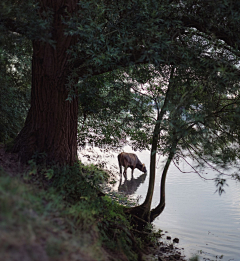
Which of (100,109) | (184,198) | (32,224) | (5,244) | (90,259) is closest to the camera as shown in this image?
(5,244)

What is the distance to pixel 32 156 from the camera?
6.20 metres

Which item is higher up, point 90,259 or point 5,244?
point 5,244

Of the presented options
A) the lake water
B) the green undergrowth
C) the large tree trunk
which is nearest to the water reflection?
the lake water

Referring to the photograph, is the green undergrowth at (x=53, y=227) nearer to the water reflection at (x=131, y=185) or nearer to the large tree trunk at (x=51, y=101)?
the large tree trunk at (x=51, y=101)

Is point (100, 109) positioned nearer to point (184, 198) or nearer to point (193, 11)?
point (193, 11)

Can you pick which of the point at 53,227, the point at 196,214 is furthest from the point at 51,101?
the point at 196,214

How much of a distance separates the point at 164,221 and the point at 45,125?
216 inches

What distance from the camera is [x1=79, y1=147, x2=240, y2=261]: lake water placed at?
8.17m

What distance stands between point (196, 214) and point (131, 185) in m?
3.63

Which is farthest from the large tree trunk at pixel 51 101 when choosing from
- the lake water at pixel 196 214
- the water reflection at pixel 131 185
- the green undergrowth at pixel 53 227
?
the water reflection at pixel 131 185

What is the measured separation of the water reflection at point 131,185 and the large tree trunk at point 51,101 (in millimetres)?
6130

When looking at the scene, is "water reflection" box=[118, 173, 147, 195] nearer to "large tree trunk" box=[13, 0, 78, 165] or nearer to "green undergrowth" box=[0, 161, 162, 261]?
"large tree trunk" box=[13, 0, 78, 165]

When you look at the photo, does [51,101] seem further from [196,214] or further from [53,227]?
[196,214]

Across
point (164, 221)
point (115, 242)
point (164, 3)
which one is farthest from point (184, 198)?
point (164, 3)
